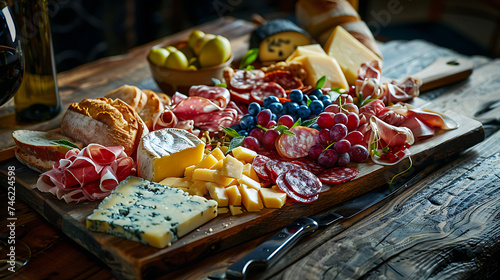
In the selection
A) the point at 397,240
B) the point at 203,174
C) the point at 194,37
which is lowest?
the point at 397,240

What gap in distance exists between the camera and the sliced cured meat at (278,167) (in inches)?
43.4

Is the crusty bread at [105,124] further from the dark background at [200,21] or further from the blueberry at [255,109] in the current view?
the dark background at [200,21]

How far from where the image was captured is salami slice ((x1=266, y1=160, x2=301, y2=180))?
3.62ft

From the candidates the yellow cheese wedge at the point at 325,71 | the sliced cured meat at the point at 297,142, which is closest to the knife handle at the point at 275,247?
the sliced cured meat at the point at 297,142

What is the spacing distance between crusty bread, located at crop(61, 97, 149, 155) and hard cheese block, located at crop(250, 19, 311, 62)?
78 cm

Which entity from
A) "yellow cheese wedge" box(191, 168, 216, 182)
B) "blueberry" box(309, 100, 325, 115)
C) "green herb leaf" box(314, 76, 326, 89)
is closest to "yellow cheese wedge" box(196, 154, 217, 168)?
"yellow cheese wedge" box(191, 168, 216, 182)

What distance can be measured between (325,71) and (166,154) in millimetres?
722

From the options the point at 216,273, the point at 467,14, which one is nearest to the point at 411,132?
the point at 216,273

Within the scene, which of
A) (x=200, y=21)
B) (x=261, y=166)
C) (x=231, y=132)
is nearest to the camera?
(x=261, y=166)

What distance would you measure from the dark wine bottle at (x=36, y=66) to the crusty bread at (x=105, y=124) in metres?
0.26

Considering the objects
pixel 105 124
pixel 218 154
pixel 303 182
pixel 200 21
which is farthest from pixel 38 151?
pixel 200 21

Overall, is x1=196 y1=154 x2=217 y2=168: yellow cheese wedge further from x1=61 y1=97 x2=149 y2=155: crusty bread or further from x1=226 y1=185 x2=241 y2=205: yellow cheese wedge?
x1=61 y1=97 x2=149 y2=155: crusty bread

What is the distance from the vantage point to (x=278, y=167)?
113 cm

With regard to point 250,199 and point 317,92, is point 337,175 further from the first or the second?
point 317,92
